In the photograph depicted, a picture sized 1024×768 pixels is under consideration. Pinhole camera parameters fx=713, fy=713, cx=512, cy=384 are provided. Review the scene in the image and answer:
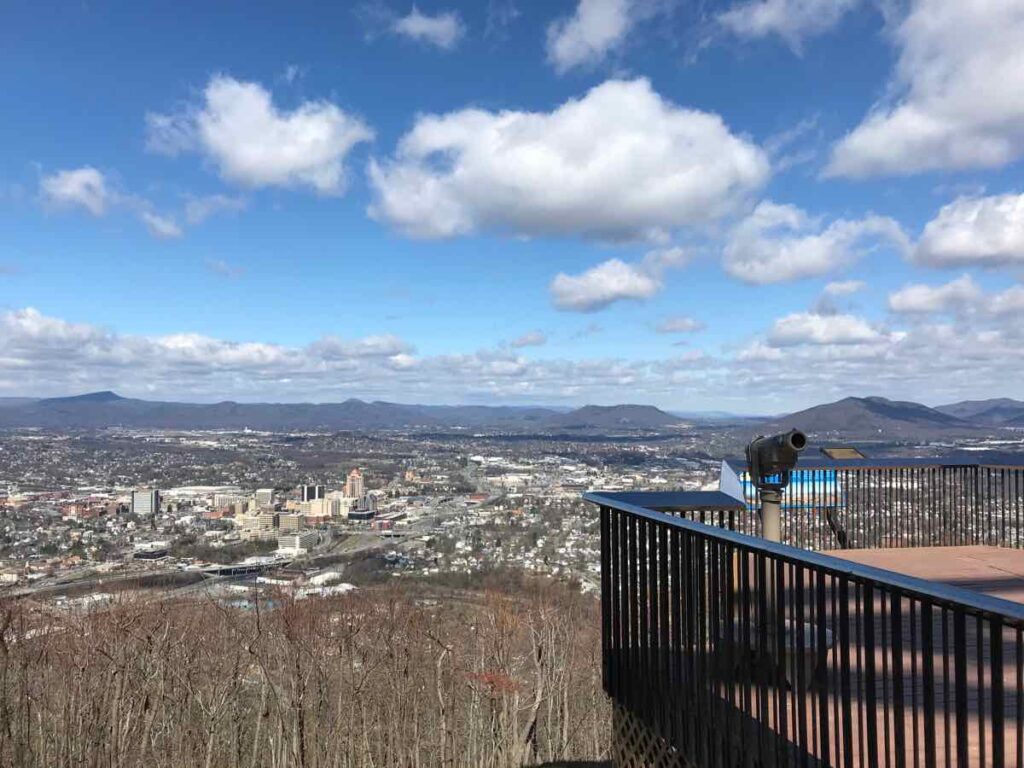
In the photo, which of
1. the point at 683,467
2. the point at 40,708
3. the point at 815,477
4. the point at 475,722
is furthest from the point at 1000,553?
the point at 683,467

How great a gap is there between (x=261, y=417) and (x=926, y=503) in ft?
371

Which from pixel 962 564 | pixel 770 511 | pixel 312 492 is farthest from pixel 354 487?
pixel 770 511

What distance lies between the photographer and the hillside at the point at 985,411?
27062 millimetres

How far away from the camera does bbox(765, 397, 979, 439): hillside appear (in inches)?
735

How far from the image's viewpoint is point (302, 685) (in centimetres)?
1274

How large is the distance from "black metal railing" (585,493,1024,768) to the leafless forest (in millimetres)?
9471

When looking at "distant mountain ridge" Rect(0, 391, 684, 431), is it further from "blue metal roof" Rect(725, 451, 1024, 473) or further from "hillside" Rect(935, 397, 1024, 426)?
"blue metal roof" Rect(725, 451, 1024, 473)

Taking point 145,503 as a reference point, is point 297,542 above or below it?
below

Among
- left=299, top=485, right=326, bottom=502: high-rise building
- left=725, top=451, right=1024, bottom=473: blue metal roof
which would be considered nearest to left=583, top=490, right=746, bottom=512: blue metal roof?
left=725, top=451, right=1024, bottom=473: blue metal roof

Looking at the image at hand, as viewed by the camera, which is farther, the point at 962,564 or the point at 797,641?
the point at 962,564

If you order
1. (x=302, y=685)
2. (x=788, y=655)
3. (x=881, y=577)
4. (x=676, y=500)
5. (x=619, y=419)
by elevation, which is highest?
(x=881, y=577)

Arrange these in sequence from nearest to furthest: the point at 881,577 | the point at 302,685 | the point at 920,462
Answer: the point at 881,577 < the point at 920,462 < the point at 302,685

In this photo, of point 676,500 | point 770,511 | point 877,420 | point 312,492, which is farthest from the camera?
point 312,492

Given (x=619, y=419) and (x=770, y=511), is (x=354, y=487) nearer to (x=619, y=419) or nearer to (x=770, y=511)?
(x=770, y=511)
